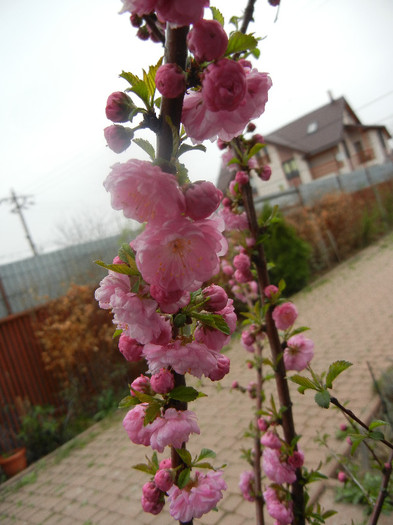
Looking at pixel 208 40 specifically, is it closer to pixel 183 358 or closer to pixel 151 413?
pixel 183 358

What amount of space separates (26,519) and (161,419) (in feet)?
12.9

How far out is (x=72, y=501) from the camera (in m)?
3.66

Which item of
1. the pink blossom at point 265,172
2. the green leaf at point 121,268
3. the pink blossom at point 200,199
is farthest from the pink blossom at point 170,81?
the pink blossom at point 265,172

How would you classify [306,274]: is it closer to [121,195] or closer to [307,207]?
[307,207]

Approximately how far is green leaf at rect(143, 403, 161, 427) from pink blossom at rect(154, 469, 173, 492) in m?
0.17

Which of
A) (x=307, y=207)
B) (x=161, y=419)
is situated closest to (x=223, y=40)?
(x=161, y=419)

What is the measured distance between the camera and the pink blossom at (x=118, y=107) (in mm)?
696

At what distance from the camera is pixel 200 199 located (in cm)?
60

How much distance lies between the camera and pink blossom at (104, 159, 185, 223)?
23.4 inches

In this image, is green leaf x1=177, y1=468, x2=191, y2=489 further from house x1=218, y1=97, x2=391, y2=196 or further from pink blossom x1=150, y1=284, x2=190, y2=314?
house x1=218, y1=97, x2=391, y2=196

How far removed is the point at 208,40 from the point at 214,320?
0.49 metres

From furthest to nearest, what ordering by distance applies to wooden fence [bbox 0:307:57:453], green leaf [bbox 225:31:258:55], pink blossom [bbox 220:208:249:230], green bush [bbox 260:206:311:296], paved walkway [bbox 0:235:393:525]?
green bush [bbox 260:206:311:296] < wooden fence [bbox 0:307:57:453] < paved walkway [bbox 0:235:393:525] < pink blossom [bbox 220:208:249:230] < green leaf [bbox 225:31:258:55]

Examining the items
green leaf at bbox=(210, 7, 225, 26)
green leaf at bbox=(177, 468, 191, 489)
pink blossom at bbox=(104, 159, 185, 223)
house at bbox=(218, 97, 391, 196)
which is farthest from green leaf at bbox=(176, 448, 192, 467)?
house at bbox=(218, 97, 391, 196)

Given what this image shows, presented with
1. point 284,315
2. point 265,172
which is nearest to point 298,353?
point 284,315
